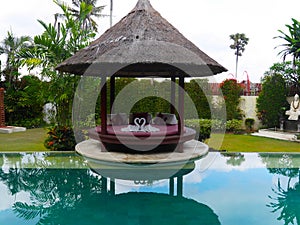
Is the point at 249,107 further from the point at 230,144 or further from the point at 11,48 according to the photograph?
the point at 11,48

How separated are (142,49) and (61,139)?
13.8 ft

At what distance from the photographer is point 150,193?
6.27m

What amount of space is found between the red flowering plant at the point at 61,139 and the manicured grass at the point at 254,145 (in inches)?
194

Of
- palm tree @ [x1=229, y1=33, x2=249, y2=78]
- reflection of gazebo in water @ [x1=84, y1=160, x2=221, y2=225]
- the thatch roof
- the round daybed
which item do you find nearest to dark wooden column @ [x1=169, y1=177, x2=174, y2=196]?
reflection of gazebo in water @ [x1=84, y1=160, x2=221, y2=225]

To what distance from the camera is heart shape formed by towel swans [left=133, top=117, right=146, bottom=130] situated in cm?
942

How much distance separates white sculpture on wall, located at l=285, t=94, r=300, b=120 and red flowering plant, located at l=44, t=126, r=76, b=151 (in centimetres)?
1014

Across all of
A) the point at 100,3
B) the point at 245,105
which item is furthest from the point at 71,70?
the point at 100,3

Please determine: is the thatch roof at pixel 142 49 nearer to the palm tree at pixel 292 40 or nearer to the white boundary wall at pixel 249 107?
the white boundary wall at pixel 249 107

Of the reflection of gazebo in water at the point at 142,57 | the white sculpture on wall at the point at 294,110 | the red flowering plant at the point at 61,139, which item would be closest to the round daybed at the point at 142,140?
the reflection of gazebo in water at the point at 142,57

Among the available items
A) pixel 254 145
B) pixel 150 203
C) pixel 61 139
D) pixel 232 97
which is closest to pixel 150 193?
pixel 150 203

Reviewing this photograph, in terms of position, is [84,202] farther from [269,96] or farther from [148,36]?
[269,96]

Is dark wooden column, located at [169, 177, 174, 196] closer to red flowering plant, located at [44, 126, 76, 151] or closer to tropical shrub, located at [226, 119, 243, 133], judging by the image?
red flowering plant, located at [44, 126, 76, 151]

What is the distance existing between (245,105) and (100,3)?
1830cm

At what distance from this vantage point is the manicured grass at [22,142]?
1048 cm
